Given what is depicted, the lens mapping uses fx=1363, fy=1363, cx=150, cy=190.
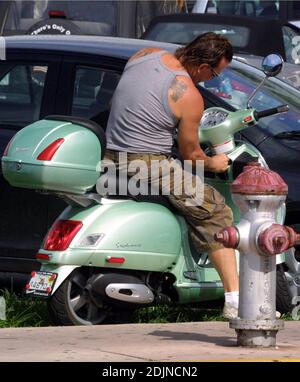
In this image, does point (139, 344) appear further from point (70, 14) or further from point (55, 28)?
point (70, 14)

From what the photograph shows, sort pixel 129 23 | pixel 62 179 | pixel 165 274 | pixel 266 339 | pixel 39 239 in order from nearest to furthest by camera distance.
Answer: pixel 266 339 → pixel 62 179 → pixel 165 274 → pixel 39 239 → pixel 129 23

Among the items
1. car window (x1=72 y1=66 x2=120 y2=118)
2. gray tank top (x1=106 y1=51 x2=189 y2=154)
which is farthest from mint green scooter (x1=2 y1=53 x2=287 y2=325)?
car window (x1=72 y1=66 x2=120 y2=118)

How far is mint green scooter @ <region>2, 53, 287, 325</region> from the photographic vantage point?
7.43m

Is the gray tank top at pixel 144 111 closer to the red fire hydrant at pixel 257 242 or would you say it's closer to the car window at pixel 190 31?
the red fire hydrant at pixel 257 242

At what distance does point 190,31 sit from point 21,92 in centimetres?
687

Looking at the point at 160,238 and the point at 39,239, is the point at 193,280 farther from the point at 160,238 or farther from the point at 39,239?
the point at 39,239

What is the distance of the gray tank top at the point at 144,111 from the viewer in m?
7.65

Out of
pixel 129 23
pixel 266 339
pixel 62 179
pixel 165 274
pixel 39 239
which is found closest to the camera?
pixel 266 339

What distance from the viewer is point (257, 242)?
651cm

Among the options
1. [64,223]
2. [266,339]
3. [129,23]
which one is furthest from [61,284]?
[129,23]

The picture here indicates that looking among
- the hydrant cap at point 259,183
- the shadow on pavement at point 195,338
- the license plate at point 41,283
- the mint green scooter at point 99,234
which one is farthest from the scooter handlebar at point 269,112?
the license plate at point 41,283

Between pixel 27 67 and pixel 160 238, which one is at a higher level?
pixel 27 67

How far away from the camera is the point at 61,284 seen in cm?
754

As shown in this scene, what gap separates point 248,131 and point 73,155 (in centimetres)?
141
